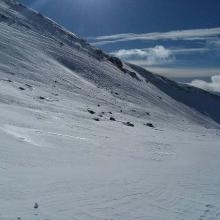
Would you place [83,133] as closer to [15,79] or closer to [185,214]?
[185,214]

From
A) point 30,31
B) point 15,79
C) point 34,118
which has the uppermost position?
point 30,31

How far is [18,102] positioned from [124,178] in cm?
1718

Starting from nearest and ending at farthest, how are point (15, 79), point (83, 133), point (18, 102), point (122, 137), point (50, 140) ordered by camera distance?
1. point (50, 140)
2. point (83, 133)
3. point (122, 137)
4. point (18, 102)
5. point (15, 79)

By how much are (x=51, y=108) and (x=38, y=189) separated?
20604mm

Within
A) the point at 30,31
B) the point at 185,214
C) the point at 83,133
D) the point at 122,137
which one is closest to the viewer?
the point at 185,214

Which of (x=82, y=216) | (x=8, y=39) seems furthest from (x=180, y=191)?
(x=8, y=39)

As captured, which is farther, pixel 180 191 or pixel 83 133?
pixel 83 133

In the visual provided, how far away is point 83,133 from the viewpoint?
955 inches

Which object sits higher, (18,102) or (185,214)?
(18,102)

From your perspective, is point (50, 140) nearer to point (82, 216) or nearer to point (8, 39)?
point (82, 216)

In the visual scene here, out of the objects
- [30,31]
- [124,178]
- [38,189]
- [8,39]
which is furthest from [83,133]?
[30,31]

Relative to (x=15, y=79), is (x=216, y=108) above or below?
above

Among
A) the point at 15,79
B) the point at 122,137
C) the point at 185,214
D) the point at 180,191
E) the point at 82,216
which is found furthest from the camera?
the point at 15,79

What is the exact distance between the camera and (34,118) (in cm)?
2489
